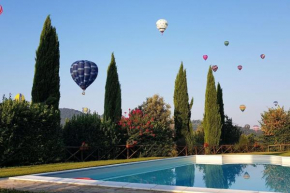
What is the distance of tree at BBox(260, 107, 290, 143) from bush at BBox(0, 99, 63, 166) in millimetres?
20541

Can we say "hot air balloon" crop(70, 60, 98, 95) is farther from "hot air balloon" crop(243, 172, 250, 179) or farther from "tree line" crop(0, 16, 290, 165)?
"hot air balloon" crop(243, 172, 250, 179)

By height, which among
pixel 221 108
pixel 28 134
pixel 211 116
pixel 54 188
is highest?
pixel 221 108

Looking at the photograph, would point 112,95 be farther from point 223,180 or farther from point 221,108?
point 221,108

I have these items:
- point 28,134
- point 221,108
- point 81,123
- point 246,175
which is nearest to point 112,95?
point 81,123

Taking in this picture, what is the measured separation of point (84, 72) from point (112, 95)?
8.26 ft

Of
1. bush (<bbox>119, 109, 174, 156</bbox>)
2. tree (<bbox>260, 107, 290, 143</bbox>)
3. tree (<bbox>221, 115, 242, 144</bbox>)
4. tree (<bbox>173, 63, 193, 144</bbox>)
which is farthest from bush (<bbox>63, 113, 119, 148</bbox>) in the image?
tree (<bbox>260, 107, 290, 143</bbox>)

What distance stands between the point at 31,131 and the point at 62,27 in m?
6.25

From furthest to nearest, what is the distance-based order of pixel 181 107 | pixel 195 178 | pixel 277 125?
pixel 277 125, pixel 181 107, pixel 195 178

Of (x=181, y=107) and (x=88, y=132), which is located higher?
(x=181, y=107)

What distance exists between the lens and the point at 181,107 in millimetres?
25422

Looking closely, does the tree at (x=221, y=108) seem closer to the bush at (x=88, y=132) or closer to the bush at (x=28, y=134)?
the bush at (x=88, y=132)

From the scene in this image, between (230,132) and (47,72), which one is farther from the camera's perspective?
(230,132)

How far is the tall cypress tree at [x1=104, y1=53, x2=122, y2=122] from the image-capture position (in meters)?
21.6

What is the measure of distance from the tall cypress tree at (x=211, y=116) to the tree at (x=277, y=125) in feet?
18.0
